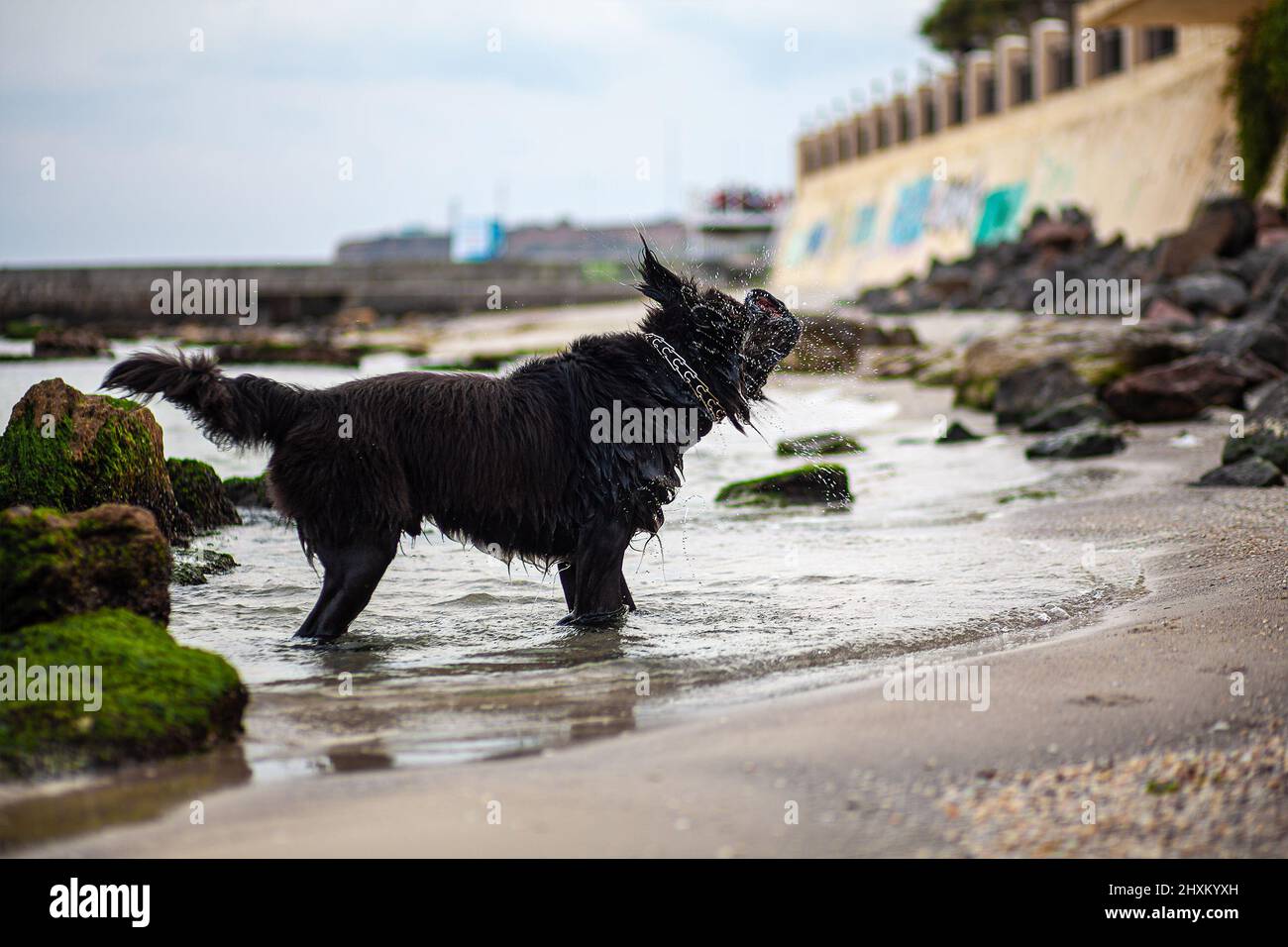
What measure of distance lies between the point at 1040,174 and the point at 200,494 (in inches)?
1158

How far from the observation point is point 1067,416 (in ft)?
41.1

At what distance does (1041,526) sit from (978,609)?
227 cm

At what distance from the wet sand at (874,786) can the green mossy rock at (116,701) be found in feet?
1.29

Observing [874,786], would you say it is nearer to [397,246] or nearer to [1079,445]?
[1079,445]

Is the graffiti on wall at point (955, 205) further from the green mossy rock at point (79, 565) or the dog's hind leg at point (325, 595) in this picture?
the green mossy rock at point (79, 565)

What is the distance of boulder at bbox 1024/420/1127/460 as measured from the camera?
A: 1091 cm

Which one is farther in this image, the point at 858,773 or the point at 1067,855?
the point at 858,773

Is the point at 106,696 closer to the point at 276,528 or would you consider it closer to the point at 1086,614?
the point at 1086,614

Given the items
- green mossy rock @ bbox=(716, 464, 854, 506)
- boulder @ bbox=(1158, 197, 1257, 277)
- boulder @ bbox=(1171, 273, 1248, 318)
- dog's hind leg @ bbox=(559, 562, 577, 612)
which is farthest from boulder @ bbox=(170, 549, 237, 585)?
boulder @ bbox=(1158, 197, 1257, 277)

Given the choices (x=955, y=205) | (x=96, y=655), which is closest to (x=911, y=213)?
(x=955, y=205)

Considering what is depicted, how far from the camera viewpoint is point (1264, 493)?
816 centimetres

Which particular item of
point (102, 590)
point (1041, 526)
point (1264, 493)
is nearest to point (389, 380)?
point (102, 590)

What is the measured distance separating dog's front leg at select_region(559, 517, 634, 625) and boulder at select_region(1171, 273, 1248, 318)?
14274 mm

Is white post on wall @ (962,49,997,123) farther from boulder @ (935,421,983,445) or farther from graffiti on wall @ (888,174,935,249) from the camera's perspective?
boulder @ (935,421,983,445)
